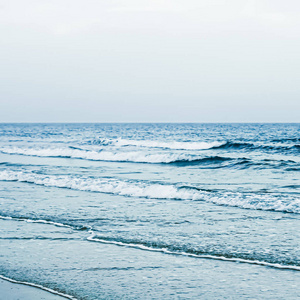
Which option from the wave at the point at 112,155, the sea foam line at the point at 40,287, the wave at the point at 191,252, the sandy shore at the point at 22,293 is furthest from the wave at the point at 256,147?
the sandy shore at the point at 22,293

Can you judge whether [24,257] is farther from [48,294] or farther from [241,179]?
[241,179]

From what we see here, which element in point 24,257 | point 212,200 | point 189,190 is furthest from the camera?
point 189,190

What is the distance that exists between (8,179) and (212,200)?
30.0ft

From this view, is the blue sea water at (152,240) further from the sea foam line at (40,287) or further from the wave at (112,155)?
the wave at (112,155)

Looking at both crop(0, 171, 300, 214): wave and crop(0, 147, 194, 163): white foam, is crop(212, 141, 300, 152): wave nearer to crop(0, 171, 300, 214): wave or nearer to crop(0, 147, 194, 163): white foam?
crop(0, 147, 194, 163): white foam

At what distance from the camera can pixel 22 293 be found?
4.81 m

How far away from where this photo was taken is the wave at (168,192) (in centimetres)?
1008

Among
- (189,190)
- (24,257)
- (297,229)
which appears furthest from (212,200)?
(24,257)

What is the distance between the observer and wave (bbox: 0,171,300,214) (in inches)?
397

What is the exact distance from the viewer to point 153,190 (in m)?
12.6

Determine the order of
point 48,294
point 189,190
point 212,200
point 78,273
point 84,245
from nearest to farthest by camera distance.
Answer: point 48,294 < point 78,273 < point 84,245 < point 212,200 < point 189,190

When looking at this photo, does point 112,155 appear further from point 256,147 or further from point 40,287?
point 40,287

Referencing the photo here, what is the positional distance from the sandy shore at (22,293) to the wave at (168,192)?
6193 millimetres

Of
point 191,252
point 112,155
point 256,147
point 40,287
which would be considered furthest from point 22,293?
point 256,147
